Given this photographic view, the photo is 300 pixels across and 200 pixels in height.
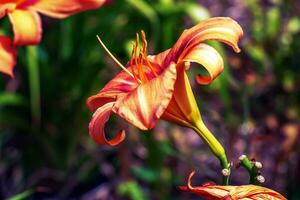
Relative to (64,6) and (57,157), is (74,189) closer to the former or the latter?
(57,157)

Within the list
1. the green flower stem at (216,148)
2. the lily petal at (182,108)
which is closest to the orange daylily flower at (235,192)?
the green flower stem at (216,148)

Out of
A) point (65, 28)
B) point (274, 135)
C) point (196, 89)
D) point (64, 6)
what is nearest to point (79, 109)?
point (65, 28)

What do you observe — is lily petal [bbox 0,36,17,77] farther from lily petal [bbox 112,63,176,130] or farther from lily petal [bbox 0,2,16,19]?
lily petal [bbox 112,63,176,130]

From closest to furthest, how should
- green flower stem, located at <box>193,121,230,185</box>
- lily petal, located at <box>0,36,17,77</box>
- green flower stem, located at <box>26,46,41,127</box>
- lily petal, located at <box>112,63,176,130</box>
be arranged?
lily petal, located at <box>112,63,176,130</box> < green flower stem, located at <box>193,121,230,185</box> < lily petal, located at <box>0,36,17,77</box> < green flower stem, located at <box>26,46,41,127</box>

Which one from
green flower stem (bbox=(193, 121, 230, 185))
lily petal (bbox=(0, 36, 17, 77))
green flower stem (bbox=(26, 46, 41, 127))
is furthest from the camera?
green flower stem (bbox=(26, 46, 41, 127))

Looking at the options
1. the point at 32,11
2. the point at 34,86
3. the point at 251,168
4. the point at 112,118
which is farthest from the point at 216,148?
the point at 112,118

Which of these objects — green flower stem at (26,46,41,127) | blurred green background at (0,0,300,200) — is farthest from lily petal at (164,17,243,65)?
green flower stem at (26,46,41,127)

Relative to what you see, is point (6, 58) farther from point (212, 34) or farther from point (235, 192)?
point (235, 192)
